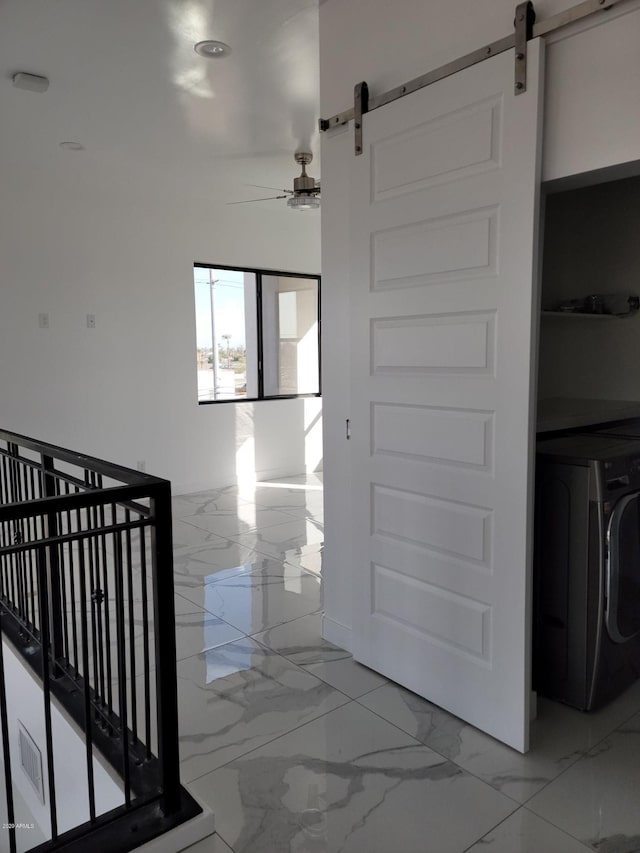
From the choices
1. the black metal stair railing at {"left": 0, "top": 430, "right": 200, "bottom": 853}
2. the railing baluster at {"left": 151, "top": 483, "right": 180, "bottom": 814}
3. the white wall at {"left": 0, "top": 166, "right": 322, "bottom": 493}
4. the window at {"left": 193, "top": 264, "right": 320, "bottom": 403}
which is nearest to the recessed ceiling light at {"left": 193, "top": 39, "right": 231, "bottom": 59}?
the white wall at {"left": 0, "top": 166, "right": 322, "bottom": 493}

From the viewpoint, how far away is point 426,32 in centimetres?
209

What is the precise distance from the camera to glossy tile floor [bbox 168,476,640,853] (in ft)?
5.48

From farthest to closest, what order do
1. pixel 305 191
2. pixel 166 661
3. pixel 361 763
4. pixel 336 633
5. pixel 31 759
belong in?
pixel 305 191, pixel 336 633, pixel 31 759, pixel 361 763, pixel 166 661

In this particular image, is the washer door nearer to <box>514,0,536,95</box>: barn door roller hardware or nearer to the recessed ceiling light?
<box>514,0,536,95</box>: barn door roller hardware

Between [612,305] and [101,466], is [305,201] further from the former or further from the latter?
[101,466]

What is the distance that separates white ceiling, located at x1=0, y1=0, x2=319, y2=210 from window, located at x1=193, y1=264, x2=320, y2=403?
1.32 meters

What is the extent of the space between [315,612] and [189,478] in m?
2.92

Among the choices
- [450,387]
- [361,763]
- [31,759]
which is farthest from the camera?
[31,759]

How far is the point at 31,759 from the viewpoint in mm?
2562

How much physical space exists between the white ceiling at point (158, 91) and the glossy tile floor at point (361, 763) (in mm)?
2724

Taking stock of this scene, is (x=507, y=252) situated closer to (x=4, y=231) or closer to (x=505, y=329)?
(x=505, y=329)

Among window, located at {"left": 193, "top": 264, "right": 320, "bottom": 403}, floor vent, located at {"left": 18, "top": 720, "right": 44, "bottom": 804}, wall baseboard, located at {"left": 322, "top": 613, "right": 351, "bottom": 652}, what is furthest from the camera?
window, located at {"left": 193, "top": 264, "right": 320, "bottom": 403}

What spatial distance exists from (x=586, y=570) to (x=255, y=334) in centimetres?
468

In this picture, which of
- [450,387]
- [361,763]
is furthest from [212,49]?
[361,763]
